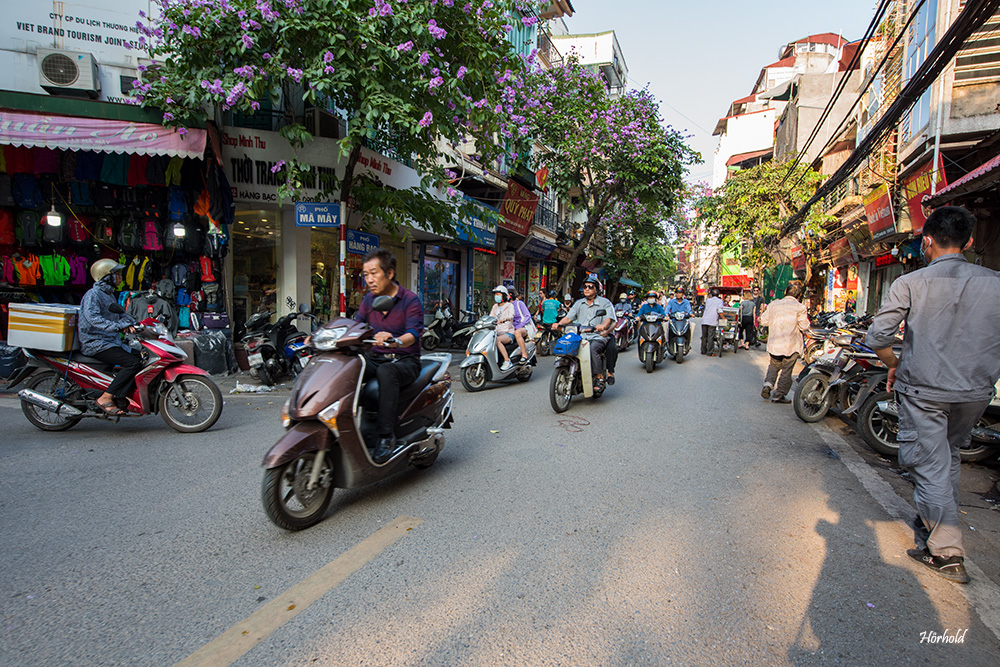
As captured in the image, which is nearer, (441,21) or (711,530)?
(711,530)

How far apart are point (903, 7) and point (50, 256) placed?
19.3 metres

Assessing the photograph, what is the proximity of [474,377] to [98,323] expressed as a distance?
16.0ft

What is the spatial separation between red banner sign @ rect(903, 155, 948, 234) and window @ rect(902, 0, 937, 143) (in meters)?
1.01

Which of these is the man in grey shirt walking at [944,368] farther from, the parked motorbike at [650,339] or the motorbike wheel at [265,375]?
the motorbike wheel at [265,375]

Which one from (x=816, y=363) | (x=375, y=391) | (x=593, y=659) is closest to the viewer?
(x=593, y=659)

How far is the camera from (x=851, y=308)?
20.7 m

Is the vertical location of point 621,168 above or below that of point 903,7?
below

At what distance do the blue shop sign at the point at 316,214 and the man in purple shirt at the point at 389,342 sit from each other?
5.03 meters

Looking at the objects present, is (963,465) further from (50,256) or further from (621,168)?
(621,168)

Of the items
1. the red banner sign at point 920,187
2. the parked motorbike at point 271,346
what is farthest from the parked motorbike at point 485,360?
the red banner sign at point 920,187

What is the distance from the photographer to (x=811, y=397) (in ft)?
22.1

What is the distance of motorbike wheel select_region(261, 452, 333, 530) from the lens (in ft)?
10.3

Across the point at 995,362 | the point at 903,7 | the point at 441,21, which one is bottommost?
the point at 995,362

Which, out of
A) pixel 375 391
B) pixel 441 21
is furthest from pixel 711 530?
pixel 441 21
